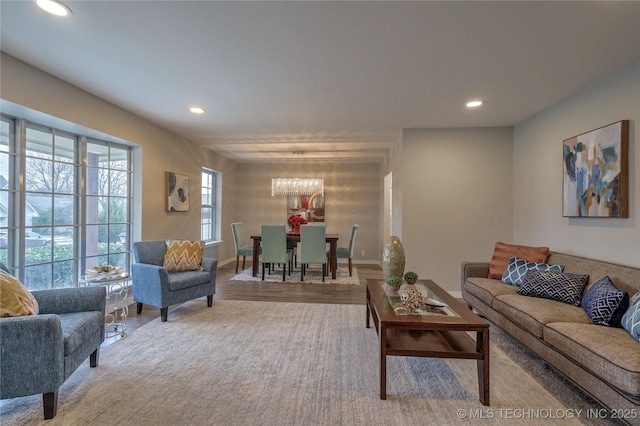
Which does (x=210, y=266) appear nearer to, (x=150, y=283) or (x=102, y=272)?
(x=150, y=283)

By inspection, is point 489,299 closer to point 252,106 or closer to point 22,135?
point 252,106

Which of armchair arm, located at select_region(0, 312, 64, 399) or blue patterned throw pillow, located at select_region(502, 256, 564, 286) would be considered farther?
blue patterned throw pillow, located at select_region(502, 256, 564, 286)

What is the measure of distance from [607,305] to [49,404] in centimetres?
358

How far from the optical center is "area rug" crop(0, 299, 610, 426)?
1.66 metres

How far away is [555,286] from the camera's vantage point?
97.7 inches

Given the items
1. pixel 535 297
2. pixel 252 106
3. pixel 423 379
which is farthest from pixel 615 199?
pixel 252 106

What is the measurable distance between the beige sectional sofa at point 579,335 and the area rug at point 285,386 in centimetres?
24

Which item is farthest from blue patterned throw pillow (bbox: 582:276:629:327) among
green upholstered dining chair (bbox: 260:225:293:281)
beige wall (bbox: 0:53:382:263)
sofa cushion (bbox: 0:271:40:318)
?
beige wall (bbox: 0:53:382:263)

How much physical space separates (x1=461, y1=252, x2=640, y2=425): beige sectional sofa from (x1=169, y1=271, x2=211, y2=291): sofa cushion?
3100 millimetres

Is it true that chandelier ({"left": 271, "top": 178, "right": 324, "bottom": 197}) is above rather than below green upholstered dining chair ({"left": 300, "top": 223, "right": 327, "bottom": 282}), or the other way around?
above

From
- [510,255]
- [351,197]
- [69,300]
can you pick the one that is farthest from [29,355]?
[351,197]

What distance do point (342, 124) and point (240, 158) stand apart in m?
3.51

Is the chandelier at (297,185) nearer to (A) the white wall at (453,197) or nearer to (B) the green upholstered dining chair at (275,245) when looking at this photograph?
(B) the green upholstered dining chair at (275,245)

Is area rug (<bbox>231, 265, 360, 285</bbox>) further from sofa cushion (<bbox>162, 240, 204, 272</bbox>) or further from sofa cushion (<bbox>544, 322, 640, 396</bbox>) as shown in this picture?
sofa cushion (<bbox>544, 322, 640, 396</bbox>)
